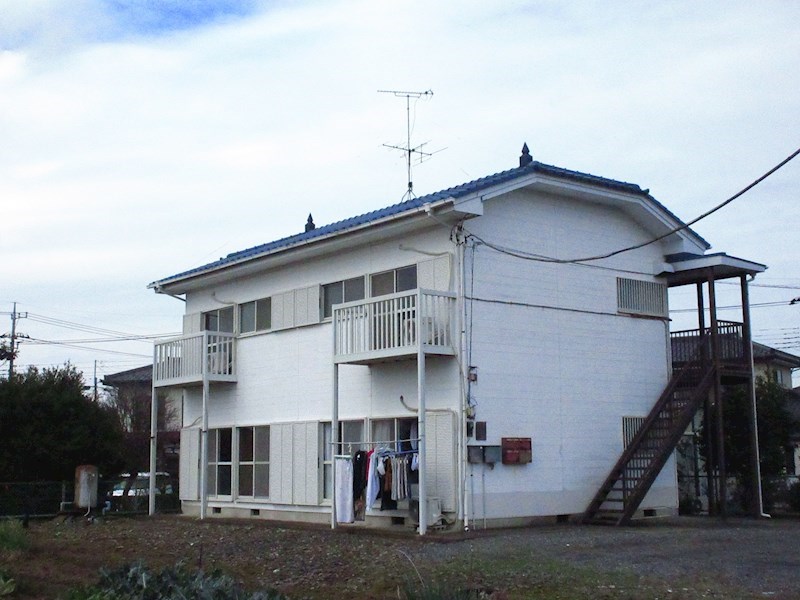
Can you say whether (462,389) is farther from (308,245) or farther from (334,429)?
(308,245)

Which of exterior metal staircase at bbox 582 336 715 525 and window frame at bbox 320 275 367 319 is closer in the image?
exterior metal staircase at bbox 582 336 715 525

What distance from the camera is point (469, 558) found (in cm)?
1405

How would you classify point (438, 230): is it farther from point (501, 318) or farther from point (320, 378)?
point (320, 378)

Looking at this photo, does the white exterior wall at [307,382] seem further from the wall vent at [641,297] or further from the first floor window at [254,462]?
the wall vent at [641,297]

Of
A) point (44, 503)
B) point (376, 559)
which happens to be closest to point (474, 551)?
point (376, 559)

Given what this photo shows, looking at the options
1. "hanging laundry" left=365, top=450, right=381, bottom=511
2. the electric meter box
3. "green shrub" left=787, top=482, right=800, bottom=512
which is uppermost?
the electric meter box

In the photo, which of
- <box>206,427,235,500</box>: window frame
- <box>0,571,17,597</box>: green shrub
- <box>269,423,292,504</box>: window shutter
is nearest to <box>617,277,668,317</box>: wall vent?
<box>269,423,292,504</box>: window shutter

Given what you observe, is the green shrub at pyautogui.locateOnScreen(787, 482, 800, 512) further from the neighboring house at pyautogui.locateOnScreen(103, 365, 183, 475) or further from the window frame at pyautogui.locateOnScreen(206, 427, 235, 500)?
the neighboring house at pyautogui.locateOnScreen(103, 365, 183, 475)

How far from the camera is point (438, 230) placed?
19500 millimetres

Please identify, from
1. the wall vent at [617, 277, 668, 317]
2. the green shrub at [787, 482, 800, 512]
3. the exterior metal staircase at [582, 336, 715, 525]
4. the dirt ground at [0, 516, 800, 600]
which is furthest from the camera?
the green shrub at [787, 482, 800, 512]

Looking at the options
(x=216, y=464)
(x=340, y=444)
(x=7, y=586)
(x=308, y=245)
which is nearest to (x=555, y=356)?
(x=340, y=444)

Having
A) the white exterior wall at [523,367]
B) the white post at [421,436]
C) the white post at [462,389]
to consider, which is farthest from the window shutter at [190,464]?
the white post at [462,389]

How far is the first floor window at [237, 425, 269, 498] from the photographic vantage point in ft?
78.2

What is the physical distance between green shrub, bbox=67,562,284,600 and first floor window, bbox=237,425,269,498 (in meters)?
13.1
